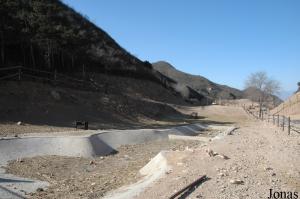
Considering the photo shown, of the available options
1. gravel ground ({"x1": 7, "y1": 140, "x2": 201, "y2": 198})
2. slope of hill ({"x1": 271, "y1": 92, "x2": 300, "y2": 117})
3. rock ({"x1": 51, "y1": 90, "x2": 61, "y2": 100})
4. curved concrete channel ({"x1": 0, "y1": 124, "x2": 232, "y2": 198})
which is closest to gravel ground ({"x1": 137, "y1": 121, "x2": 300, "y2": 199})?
gravel ground ({"x1": 7, "y1": 140, "x2": 201, "y2": 198})

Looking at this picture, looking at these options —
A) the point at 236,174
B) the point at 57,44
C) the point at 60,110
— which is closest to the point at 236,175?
the point at 236,174

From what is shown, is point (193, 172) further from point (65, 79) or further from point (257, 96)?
point (257, 96)

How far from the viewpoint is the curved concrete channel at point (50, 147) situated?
1631cm

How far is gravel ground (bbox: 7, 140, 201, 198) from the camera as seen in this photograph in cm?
1606

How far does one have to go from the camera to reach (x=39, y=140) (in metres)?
23.4

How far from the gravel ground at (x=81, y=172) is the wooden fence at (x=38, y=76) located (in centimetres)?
1687

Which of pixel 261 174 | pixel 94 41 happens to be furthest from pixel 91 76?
pixel 261 174

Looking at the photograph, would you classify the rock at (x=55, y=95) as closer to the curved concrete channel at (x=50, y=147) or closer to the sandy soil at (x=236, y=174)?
the curved concrete channel at (x=50, y=147)

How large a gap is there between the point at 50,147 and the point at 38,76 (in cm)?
2314

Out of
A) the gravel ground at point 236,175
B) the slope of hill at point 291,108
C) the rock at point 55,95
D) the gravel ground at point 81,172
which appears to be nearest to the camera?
the gravel ground at point 236,175

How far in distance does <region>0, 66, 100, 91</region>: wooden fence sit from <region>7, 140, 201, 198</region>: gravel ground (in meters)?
A: 16.9

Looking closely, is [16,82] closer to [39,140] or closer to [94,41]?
[39,140]

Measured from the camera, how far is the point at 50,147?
23266 millimetres

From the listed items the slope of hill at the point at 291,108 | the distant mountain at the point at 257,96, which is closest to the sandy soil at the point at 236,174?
the slope of hill at the point at 291,108
